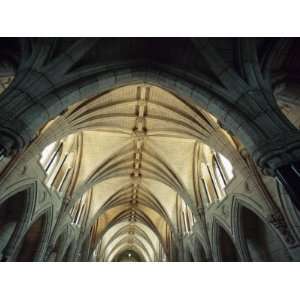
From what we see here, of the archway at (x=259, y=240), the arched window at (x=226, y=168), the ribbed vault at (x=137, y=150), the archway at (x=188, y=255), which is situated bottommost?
the archway at (x=259, y=240)

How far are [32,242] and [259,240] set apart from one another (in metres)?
12.6

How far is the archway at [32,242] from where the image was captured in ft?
38.6

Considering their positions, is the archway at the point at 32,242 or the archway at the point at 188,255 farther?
the archway at the point at 188,255

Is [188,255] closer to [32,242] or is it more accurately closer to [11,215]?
[32,242]

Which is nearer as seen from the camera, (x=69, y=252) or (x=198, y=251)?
(x=198, y=251)

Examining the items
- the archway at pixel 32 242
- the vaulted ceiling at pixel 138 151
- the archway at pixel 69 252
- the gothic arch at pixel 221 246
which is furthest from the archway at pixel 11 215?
the gothic arch at pixel 221 246

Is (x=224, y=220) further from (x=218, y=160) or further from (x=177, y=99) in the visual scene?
(x=177, y=99)

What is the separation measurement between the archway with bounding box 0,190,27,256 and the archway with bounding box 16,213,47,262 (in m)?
1.43

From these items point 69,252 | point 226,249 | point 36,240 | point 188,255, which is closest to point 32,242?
point 36,240

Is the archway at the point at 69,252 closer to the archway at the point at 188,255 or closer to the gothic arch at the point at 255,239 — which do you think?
the archway at the point at 188,255

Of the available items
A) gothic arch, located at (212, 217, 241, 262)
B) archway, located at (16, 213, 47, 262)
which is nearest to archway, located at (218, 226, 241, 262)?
Answer: gothic arch, located at (212, 217, 241, 262)

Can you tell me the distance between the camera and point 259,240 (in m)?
10.7

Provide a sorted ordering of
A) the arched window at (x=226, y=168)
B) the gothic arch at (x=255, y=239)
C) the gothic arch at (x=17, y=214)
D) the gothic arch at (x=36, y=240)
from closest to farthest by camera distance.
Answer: the gothic arch at (x=17, y=214) → the gothic arch at (x=255, y=239) → the arched window at (x=226, y=168) → the gothic arch at (x=36, y=240)

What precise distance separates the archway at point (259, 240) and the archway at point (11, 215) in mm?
11024
